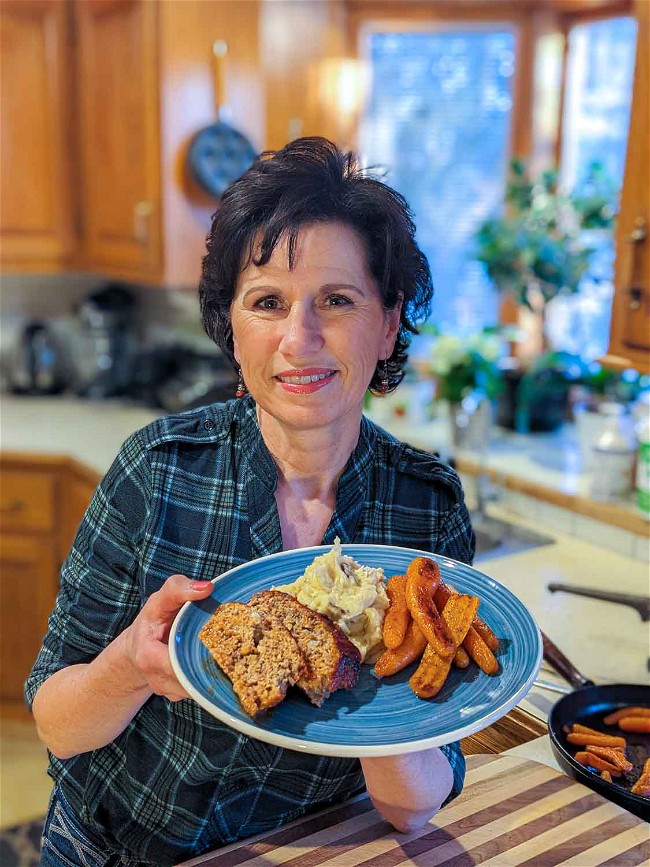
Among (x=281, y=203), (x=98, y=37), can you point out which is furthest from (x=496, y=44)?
(x=281, y=203)

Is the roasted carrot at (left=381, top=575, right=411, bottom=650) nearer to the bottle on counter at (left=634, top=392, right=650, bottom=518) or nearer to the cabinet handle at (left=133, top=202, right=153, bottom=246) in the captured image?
the bottle on counter at (left=634, top=392, right=650, bottom=518)

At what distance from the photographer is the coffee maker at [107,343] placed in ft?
12.3

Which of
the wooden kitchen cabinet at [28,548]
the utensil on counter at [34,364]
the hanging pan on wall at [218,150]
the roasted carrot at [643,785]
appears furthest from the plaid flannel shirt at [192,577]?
the utensil on counter at [34,364]

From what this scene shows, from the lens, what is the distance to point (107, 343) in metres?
3.81

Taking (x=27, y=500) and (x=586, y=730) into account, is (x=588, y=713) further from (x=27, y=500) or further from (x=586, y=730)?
(x=27, y=500)

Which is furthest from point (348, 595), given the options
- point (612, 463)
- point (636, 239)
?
point (612, 463)

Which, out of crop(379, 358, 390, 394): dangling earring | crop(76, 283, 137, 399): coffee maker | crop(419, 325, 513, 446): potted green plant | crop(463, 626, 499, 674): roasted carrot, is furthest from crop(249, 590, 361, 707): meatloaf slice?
crop(76, 283, 137, 399): coffee maker

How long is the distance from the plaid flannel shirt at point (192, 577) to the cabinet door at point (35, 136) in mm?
2427

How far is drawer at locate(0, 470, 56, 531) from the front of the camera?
10.1 ft

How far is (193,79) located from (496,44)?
1048 millimetres

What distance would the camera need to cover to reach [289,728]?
912 mm

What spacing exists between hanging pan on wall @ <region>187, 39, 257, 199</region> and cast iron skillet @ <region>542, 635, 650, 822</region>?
2.07 metres

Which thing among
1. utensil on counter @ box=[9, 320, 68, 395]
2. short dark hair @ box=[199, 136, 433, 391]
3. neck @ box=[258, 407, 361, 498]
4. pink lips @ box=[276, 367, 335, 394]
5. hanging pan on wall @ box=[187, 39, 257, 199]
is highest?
hanging pan on wall @ box=[187, 39, 257, 199]

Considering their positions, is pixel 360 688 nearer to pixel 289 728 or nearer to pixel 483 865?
pixel 289 728
